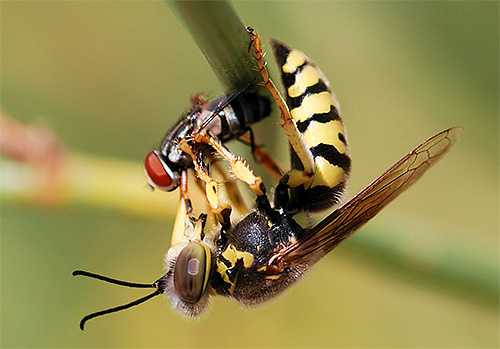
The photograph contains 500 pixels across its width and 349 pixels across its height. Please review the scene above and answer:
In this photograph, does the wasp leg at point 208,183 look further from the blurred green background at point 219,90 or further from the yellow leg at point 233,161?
the blurred green background at point 219,90

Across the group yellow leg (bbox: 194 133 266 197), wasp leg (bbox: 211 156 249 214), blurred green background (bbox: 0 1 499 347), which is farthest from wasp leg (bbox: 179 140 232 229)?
blurred green background (bbox: 0 1 499 347)

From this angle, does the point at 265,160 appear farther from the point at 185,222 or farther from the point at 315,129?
the point at 185,222

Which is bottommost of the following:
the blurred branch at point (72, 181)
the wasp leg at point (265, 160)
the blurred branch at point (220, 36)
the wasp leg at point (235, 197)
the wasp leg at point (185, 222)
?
the blurred branch at point (72, 181)

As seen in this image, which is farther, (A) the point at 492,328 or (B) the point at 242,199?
(A) the point at 492,328

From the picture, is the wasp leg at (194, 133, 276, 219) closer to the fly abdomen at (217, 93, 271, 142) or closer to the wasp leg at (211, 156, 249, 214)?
the fly abdomen at (217, 93, 271, 142)

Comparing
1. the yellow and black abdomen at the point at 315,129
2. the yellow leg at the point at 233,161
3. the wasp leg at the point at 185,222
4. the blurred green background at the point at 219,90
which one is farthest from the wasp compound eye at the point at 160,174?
the blurred green background at the point at 219,90

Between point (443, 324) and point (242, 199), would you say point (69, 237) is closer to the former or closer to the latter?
point (242, 199)

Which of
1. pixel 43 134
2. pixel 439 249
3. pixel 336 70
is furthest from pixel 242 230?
pixel 336 70

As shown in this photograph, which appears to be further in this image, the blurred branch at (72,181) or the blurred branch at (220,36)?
the blurred branch at (72,181)
